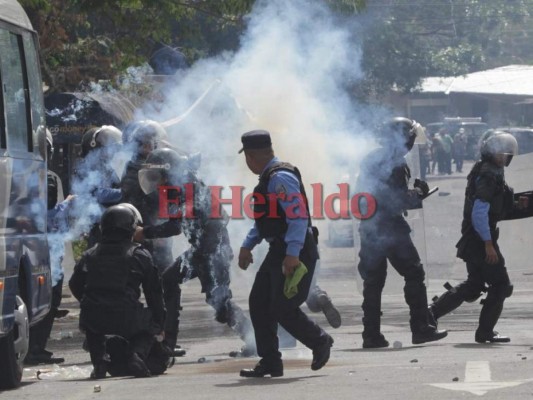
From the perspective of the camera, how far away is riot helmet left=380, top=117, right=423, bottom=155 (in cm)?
1143

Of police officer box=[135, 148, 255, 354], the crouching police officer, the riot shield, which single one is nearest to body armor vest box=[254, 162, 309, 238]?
the crouching police officer

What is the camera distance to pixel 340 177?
55.6ft

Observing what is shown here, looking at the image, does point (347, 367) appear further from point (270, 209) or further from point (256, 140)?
point (256, 140)

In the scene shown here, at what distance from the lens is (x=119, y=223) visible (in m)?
9.71

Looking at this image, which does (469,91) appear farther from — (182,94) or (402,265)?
(402,265)

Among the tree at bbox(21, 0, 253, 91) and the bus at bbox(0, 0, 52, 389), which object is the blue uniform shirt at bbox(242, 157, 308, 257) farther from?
the tree at bbox(21, 0, 253, 91)

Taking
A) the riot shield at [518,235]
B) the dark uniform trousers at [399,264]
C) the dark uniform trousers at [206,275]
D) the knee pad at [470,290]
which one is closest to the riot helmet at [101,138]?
the dark uniform trousers at [206,275]

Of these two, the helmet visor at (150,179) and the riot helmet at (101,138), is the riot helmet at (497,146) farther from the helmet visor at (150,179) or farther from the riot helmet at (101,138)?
the riot helmet at (101,138)

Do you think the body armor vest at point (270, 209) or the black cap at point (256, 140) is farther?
the black cap at point (256, 140)

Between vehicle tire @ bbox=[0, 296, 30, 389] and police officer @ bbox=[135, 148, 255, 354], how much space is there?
4.62 ft

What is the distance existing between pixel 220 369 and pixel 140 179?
1.62 metres

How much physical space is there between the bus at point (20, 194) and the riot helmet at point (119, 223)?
511 mm

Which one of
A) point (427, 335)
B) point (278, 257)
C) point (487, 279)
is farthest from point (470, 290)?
point (278, 257)

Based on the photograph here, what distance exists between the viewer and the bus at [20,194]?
914 centimetres
